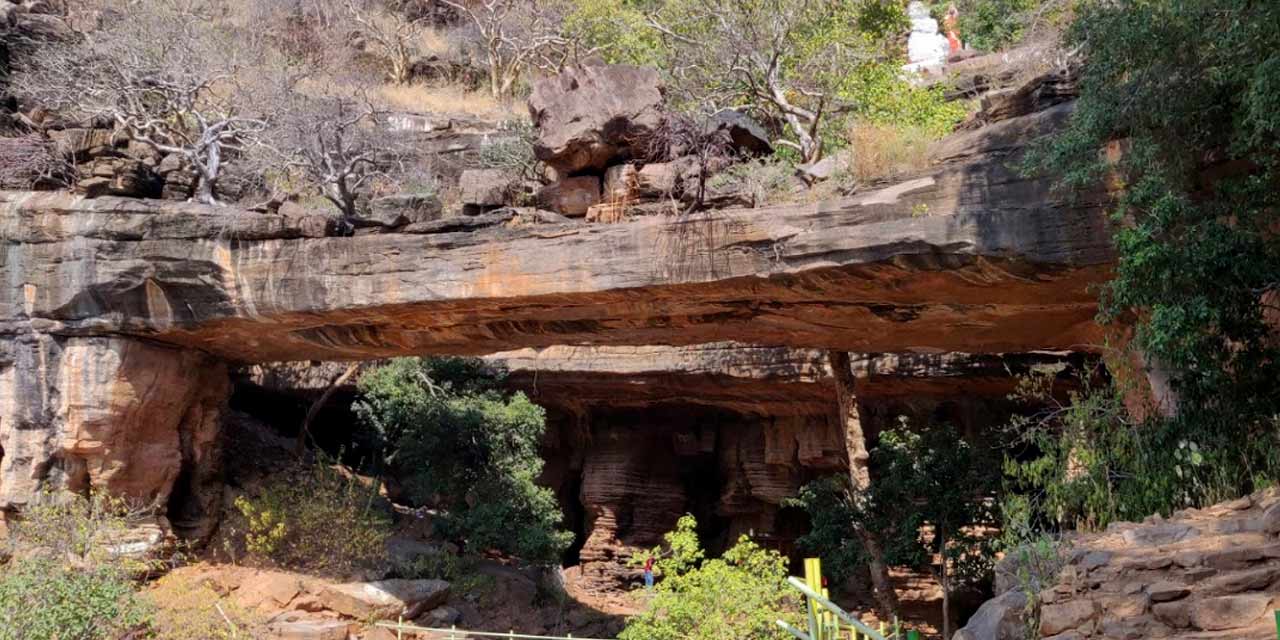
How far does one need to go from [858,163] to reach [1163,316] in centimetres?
350

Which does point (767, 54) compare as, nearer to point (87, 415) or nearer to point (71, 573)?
point (87, 415)

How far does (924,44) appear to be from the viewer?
92.0 ft

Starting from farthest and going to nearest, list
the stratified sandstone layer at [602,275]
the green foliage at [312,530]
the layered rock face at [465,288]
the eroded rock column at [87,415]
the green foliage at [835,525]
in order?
the green foliage at [312,530] → the eroded rock column at [87,415] → the green foliage at [835,525] → the layered rock face at [465,288] → the stratified sandstone layer at [602,275]

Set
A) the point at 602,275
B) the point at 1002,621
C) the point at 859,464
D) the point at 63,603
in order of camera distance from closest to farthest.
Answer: the point at 1002,621, the point at 602,275, the point at 63,603, the point at 859,464

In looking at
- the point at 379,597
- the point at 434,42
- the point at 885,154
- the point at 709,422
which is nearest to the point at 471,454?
the point at 379,597

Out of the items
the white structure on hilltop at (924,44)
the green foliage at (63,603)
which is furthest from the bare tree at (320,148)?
the white structure on hilltop at (924,44)

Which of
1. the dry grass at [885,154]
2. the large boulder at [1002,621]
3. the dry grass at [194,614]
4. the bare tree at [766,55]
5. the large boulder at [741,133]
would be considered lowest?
the dry grass at [194,614]

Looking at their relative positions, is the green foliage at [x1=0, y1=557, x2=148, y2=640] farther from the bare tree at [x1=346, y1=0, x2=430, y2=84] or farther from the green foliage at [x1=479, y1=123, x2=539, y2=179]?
the bare tree at [x1=346, y1=0, x2=430, y2=84]

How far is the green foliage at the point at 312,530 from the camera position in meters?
16.2

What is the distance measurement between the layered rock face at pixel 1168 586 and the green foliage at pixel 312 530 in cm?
1062

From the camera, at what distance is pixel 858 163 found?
37.1ft

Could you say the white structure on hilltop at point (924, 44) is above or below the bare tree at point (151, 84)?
above

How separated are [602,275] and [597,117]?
374 cm

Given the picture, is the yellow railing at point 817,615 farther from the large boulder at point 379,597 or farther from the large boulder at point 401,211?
the large boulder at point 379,597
